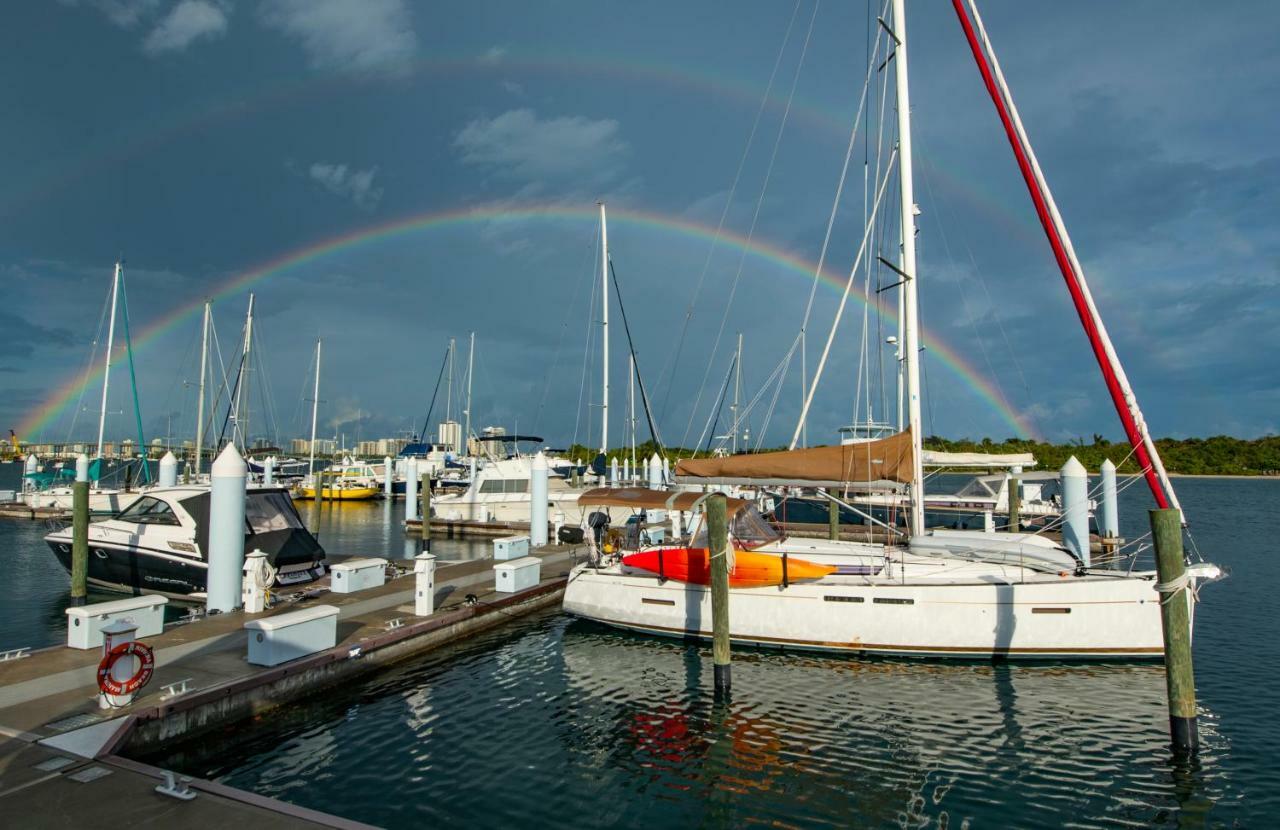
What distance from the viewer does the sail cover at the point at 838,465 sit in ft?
57.0

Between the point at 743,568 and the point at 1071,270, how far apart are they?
8.68 metres

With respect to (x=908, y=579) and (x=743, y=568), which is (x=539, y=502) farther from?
(x=908, y=579)

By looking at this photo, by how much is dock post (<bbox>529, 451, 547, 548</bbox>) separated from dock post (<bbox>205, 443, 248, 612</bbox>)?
13723 millimetres

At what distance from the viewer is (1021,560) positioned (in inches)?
615

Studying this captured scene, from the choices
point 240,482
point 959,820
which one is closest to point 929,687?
point 959,820

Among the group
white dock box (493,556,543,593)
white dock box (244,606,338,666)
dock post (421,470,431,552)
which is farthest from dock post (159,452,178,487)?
white dock box (244,606,338,666)

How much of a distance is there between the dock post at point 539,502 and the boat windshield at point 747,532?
12.7 metres

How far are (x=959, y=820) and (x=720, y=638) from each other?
16.7ft

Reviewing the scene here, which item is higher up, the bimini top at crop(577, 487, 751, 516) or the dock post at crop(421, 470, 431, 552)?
the bimini top at crop(577, 487, 751, 516)

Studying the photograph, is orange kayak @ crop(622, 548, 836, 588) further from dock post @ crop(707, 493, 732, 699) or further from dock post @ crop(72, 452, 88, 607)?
dock post @ crop(72, 452, 88, 607)

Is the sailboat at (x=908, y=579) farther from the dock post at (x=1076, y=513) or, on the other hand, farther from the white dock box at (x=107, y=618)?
the dock post at (x=1076, y=513)

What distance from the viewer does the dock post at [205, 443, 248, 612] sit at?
1538 centimetres

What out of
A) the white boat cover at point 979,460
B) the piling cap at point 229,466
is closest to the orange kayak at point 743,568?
the piling cap at point 229,466

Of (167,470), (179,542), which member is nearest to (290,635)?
(179,542)
